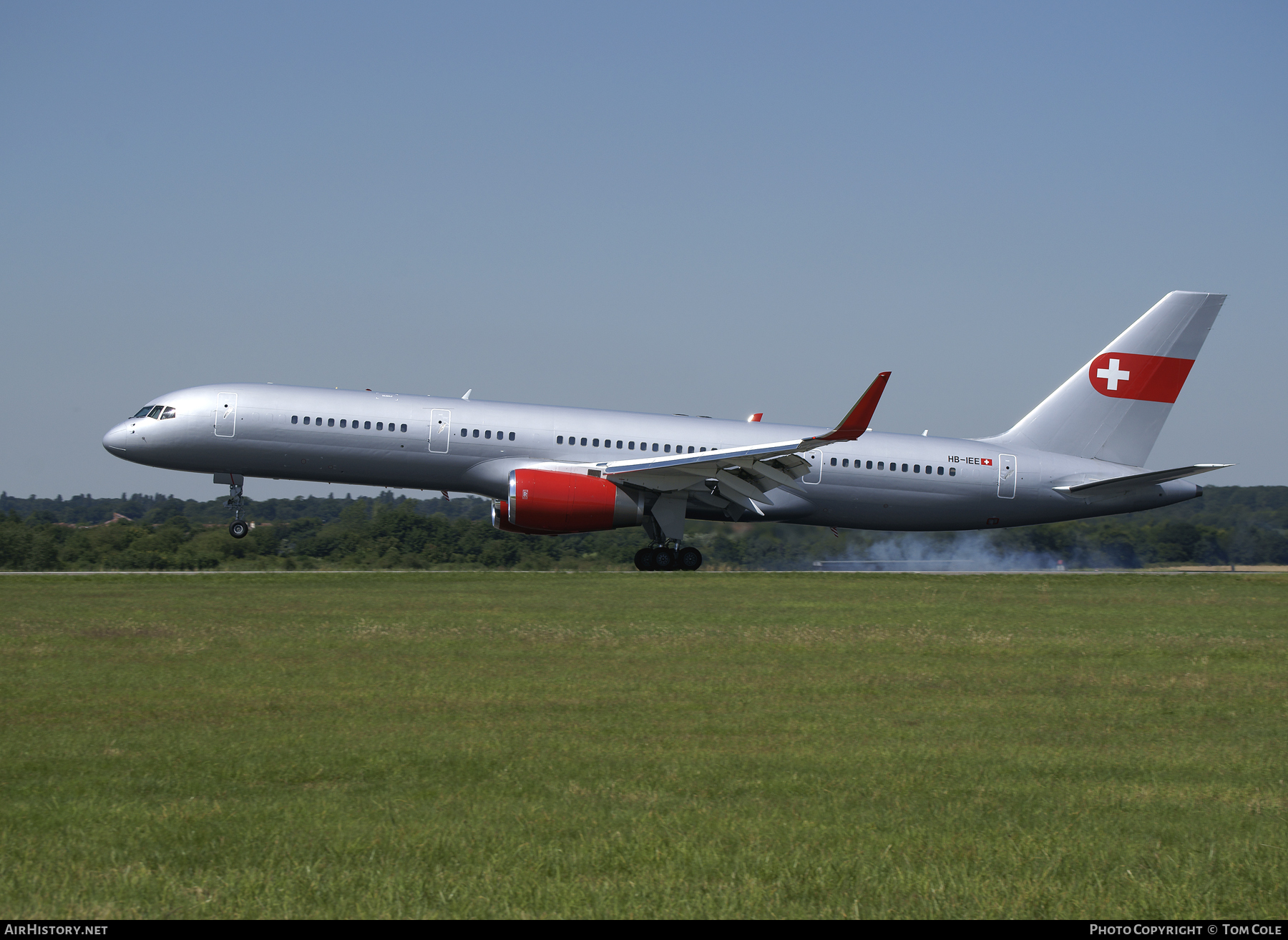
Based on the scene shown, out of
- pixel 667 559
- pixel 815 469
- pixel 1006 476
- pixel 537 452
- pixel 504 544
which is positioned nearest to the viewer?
pixel 537 452

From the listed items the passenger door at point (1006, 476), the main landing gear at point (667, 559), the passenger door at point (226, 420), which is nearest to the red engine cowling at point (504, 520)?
the main landing gear at point (667, 559)

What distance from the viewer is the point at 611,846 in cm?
623

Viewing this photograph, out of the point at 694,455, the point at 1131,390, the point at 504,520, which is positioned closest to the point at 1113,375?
the point at 1131,390

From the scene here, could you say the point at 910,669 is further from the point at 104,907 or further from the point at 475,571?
the point at 475,571

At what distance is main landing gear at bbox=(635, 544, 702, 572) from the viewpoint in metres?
29.6

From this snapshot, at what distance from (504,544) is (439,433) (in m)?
11.0

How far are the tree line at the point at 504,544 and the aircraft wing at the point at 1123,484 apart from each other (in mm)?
3653

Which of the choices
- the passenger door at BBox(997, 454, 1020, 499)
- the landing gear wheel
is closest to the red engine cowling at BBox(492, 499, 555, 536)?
the landing gear wheel

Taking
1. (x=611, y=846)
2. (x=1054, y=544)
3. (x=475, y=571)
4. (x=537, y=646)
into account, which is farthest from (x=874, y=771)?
(x=1054, y=544)

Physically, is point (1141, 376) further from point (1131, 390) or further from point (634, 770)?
point (634, 770)

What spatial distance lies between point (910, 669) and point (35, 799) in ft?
29.5

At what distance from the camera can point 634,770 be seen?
321 inches

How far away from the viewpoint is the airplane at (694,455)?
2766cm

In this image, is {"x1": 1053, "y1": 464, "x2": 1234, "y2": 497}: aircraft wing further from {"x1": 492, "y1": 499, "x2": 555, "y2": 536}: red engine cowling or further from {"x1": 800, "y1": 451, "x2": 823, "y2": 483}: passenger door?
{"x1": 492, "y1": 499, "x2": 555, "y2": 536}: red engine cowling
